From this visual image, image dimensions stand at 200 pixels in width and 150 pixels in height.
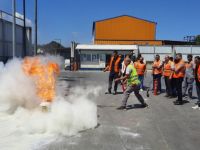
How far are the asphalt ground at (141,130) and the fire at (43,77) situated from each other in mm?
1660

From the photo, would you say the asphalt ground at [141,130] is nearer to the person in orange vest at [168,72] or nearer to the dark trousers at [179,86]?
the dark trousers at [179,86]

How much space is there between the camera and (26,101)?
38.2 ft

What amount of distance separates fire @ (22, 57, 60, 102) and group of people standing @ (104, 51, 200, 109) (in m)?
2.36

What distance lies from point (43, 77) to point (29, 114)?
1.19 meters

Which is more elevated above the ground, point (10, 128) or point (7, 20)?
point (7, 20)

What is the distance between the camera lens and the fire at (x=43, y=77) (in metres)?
11.4

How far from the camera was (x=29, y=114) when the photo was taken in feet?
36.0

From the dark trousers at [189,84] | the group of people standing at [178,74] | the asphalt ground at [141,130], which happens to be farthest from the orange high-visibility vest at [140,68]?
the asphalt ground at [141,130]

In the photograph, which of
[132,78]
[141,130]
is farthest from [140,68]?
[141,130]

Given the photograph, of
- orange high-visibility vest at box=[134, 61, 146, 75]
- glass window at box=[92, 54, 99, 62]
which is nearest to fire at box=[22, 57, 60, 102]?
orange high-visibility vest at box=[134, 61, 146, 75]

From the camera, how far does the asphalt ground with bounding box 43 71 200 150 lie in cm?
816

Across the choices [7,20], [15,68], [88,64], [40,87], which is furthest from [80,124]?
[88,64]

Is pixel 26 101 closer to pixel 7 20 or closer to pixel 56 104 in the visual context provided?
pixel 56 104

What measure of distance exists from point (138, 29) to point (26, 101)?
2414 inches
